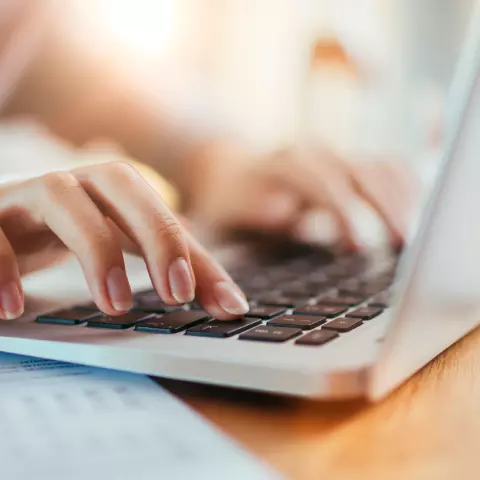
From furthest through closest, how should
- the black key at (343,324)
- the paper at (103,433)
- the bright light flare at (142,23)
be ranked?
the bright light flare at (142,23), the black key at (343,324), the paper at (103,433)

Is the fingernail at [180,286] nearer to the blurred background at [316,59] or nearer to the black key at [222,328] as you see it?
the black key at [222,328]

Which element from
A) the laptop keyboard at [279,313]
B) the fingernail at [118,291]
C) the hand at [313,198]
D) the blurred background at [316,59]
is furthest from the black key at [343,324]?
the blurred background at [316,59]

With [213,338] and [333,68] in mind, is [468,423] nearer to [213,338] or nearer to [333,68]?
[213,338]

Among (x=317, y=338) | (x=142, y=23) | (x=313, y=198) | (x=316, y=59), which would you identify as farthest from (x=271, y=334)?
(x=316, y=59)

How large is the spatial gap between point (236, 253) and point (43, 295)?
1.08ft

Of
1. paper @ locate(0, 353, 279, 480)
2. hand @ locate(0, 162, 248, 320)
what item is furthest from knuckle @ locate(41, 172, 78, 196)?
paper @ locate(0, 353, 279, 480)

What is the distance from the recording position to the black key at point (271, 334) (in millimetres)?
322

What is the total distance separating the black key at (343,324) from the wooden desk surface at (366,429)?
0.04 meters

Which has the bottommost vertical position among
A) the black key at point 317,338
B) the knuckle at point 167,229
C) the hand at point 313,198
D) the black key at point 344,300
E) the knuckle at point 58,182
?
the hand at point 313,198

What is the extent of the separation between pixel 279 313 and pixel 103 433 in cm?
16

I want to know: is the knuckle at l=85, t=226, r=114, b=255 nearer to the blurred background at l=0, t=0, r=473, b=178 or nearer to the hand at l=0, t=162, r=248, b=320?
the hand at l=0, t=162, r=248, b=320

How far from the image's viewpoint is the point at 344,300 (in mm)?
458

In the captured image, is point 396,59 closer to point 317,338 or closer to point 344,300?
point 344,300

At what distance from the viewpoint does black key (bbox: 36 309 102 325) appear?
40 centimetres
